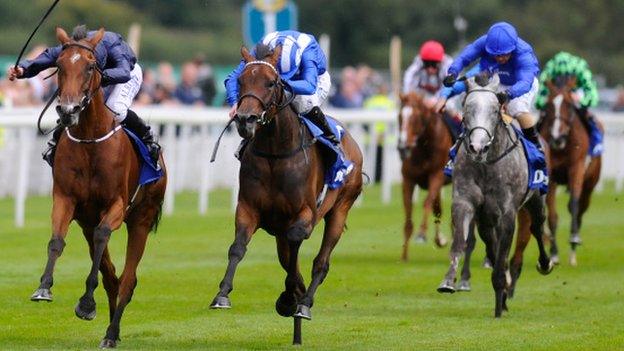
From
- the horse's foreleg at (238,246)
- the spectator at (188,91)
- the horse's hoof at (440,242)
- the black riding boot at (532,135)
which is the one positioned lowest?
the horse's hoof at (440,242)

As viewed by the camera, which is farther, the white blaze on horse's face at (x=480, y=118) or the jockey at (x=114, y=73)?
the white blaze on horse's face at (x=480, y=118)

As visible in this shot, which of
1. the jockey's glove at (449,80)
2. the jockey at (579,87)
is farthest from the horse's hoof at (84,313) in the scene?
the jockey at (579,87)

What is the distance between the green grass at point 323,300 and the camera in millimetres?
11219

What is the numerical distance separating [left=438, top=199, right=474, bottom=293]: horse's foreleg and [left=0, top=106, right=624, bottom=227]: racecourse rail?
22.0 ft

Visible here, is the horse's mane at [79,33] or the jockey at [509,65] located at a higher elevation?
the horse's mane at [79,33]

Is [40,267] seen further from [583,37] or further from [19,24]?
[583,37]

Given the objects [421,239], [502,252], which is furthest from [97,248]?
[421,239]

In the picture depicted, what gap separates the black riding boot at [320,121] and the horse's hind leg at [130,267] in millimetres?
1190

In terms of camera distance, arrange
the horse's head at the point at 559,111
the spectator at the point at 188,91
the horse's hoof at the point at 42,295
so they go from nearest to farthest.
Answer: the horse's hoof at the point at 42,295, the horse's head at the point at 559,111, the spectator at the point at 188,91

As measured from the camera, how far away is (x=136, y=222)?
11539mm

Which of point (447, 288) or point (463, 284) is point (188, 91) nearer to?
point (463, 284)

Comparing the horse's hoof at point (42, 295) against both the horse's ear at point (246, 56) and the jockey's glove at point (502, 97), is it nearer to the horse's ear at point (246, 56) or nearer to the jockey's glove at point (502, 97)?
the horse's ear at point (246, 56)

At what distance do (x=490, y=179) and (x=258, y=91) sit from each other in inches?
115

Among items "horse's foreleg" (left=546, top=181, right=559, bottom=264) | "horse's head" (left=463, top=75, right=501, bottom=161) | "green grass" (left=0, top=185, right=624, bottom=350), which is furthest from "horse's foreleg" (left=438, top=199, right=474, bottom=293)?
"horse's foreleg" (left=546, top=181, right=559, bottom=264)
